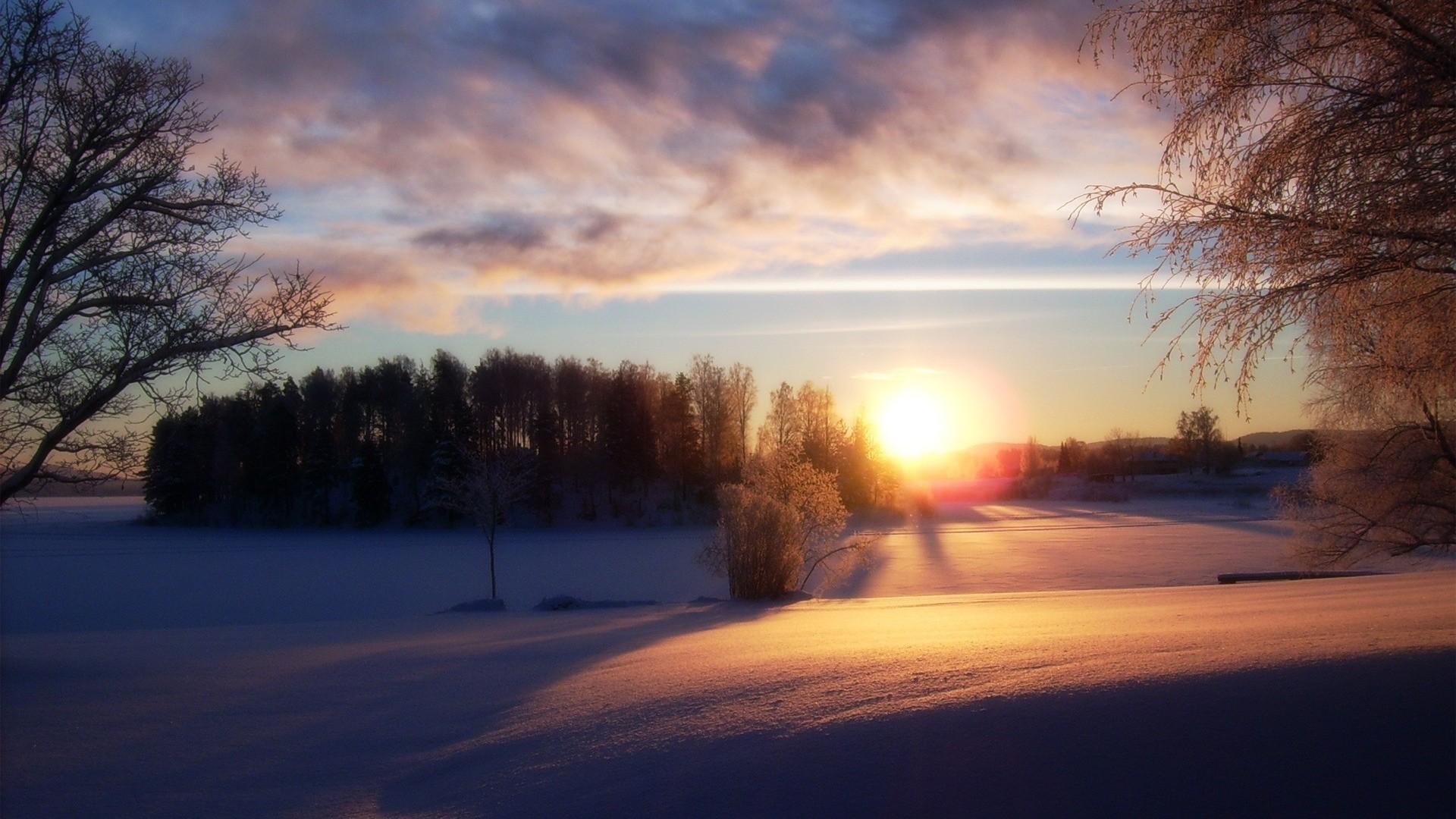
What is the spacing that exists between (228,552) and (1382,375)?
201ft

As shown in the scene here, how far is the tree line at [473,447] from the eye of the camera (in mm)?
74062

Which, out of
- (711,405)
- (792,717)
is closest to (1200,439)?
(711,405)

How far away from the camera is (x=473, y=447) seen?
2682 inches

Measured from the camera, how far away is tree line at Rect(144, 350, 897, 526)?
74.1 meters

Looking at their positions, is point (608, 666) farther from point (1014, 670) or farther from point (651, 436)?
point (651, 436)

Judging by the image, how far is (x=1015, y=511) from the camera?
87.8 meters

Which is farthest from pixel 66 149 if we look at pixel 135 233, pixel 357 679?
pixel 357 679

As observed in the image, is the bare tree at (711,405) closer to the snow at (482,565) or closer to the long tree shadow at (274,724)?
the snow at (482,565)

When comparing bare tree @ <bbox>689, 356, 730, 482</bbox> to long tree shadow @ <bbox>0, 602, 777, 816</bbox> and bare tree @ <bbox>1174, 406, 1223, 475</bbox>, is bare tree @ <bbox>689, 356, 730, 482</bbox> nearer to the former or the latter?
bare tree @ <bbox>1174, 406, 1223, 475</bbox>

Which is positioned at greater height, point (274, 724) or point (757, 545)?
point (274, 724)

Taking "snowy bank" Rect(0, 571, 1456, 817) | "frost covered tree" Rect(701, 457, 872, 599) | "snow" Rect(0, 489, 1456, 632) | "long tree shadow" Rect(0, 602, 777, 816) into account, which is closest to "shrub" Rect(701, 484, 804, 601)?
"frost covered tree" Rect(701, 457, 872, 599)

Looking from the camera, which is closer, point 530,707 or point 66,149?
point 530,707

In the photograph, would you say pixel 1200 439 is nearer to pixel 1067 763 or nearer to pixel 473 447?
pixel 473 447

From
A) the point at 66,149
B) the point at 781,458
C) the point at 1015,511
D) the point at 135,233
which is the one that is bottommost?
the point at 1015,511
